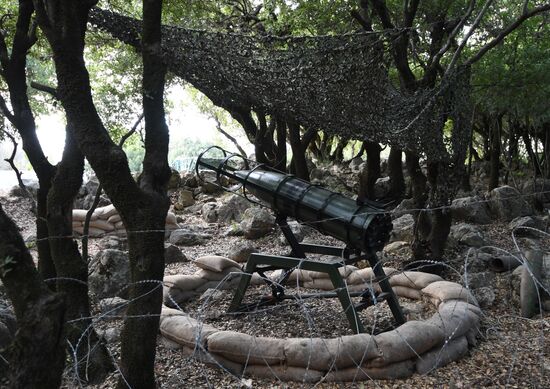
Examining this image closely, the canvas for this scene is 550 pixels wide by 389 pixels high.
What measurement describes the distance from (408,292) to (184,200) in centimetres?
793

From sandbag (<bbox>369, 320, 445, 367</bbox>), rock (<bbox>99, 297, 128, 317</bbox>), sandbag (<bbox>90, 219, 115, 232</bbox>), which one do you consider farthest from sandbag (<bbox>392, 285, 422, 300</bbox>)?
sandbag (<bbox>90, 219, 115, 232</bbox>)

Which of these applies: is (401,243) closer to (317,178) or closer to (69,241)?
(69,241)

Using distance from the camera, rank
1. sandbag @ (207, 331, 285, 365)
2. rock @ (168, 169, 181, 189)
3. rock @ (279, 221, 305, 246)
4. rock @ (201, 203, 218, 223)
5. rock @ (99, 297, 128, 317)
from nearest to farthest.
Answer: sandbag @ (207, 331, 285, 365)
rock @ (99, 297, 128, 317)
rock @ (279, 221, 305, 246)
rock @ (201, 203, 218, 223)
rock @ (168, 169, 181, 189)

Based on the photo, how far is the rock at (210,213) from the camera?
10180 millimetres

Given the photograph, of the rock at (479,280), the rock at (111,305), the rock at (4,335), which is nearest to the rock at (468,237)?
the rock at (479,280)

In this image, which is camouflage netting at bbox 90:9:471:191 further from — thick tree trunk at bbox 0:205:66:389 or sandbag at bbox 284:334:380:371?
thick tree trunk at bbox 0:205:66:389

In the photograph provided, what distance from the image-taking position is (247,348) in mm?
3342

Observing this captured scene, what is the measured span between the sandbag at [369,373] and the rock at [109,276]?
2.84m

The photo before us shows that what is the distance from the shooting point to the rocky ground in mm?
3246

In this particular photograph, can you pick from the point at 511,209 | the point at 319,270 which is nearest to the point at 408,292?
the point at 319,270

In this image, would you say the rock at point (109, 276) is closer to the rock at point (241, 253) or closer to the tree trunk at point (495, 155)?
the rock at point (241, 253)

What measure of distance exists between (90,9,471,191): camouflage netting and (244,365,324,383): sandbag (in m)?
2.24

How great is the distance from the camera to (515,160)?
→ 14.4m

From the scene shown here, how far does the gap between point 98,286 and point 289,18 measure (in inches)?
182
